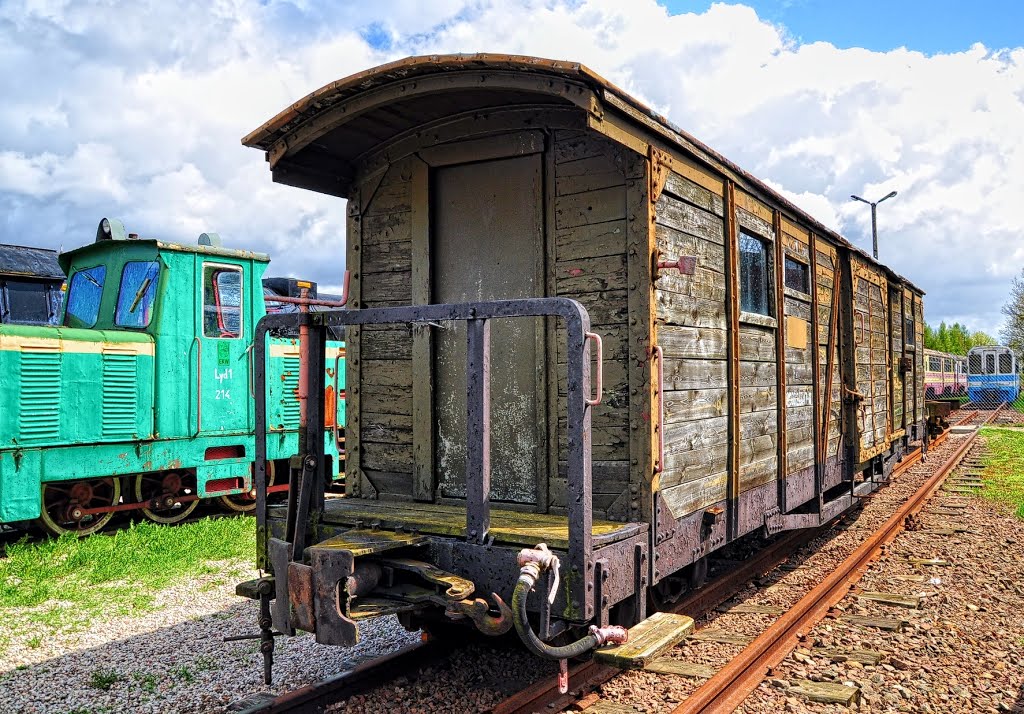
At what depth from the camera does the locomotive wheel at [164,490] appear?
8.93 meters

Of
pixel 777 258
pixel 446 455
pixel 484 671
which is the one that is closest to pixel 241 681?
pixel 484 671

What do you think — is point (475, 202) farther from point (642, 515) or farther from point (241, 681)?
point (241, 681)

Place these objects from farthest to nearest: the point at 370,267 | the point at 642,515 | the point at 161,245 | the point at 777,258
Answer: the point at 161,245, the point at 777,258, the point at 370,267, the point at 642,515

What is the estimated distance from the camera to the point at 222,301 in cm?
922

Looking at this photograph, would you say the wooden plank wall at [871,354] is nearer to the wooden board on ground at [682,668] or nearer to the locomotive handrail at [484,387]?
the wooden board on ground at [682,668]

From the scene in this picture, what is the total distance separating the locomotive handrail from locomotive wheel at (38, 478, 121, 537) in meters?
5.01

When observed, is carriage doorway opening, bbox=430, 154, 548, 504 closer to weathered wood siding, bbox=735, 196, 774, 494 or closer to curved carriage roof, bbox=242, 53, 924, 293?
curved carriage roof, bbox=242, 53, 924, 293

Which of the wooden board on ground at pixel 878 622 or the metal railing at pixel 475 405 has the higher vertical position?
the metal railing at pixel 475 405

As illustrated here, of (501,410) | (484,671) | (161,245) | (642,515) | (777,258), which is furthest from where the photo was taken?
(161,245)

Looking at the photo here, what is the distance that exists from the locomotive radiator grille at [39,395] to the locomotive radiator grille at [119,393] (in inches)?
17.8

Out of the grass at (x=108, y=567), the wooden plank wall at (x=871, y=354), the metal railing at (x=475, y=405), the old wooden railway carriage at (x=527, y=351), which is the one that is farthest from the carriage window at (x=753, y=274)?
the grass at (x=108, y=567)

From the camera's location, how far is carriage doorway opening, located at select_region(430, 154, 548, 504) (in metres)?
4.70

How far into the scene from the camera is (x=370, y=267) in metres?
5.39

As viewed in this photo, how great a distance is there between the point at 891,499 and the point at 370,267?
8599mm
